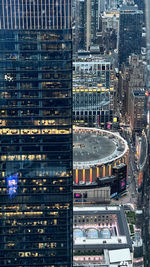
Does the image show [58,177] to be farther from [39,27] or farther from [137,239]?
[137,239]

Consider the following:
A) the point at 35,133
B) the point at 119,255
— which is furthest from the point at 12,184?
the point at 119,255

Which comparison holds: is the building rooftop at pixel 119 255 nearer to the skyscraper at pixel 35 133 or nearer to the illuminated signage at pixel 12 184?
the skyscraper at pixel 35 133

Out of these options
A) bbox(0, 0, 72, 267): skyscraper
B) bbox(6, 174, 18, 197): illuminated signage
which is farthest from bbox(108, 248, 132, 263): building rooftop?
bbox(6, 174, 18, 197): illuminated signage

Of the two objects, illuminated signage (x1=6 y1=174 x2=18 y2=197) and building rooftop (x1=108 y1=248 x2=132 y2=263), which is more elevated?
illuminated signage (x1=6 y1=174 x2=18 y2=197)

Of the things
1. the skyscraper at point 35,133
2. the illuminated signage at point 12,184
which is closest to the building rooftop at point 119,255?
the skyscraper at point 35,133

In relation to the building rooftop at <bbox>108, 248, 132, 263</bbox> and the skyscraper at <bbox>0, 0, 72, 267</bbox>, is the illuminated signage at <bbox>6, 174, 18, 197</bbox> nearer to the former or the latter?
the skyscraper at <bbox>0, 0, 72, 267</bbox>

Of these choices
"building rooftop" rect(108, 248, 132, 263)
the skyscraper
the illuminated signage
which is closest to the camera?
the skyscraper

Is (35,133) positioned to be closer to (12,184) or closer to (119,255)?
(12,184)

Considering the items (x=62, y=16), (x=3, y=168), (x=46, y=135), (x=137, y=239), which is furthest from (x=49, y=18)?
(x=137, y=239)
